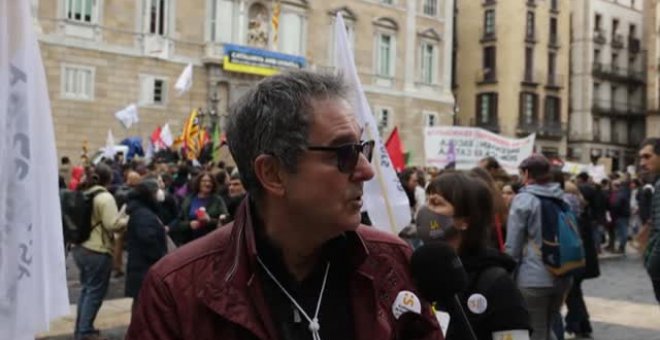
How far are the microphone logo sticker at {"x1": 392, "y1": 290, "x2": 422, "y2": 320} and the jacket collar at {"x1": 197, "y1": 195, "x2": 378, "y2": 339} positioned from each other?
0.22ft

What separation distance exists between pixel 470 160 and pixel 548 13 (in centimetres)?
3782

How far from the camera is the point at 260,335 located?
5.43ft

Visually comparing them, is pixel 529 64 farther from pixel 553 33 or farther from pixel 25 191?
pixel 25 191

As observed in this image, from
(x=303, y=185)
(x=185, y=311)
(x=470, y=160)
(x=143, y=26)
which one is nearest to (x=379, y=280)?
(x=303, y=185)

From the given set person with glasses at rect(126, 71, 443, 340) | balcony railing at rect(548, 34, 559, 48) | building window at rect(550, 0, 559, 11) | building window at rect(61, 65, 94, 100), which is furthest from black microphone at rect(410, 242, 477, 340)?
building window at rect(550, 0, 559, 11)

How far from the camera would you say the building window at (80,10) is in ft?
87.5

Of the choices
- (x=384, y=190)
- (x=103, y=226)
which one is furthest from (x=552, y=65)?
(x=384, y=190)

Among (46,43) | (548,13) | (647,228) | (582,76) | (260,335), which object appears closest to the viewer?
(260,335)

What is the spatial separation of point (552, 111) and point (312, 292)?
5198 centimetres

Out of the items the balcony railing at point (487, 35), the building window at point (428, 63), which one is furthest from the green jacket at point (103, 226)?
the balcony railing at point (487, 35)

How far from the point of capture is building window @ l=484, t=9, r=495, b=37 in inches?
1968

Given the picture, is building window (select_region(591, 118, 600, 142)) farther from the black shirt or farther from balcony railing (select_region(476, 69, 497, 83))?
the black shirt

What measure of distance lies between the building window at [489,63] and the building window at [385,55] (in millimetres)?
14386

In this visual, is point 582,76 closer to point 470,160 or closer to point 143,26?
point 143,26
